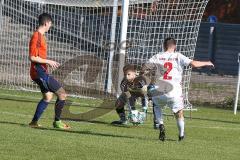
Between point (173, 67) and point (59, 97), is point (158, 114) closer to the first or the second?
point (173, 67)

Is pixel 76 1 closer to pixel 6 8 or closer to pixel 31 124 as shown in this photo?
pixel 6 8

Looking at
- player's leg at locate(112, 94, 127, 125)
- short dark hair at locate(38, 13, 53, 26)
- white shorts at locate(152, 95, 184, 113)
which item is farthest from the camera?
player's leg at locate(112, 94, 127, 125)

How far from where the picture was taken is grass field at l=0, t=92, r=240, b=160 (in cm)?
1044

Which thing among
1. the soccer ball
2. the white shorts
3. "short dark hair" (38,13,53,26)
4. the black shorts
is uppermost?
"short dark hair" (38,13,53,26)

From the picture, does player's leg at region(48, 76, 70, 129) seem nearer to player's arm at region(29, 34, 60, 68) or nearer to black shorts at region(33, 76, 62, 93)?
black shorts at region(33, 76, 62, 93)

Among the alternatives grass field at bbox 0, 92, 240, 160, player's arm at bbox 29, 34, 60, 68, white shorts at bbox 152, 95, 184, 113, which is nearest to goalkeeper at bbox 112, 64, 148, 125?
grass field at bbox 0, 92, 240, 160

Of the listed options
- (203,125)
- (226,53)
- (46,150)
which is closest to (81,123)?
(203,125)

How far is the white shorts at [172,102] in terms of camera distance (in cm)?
1281

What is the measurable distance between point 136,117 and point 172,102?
2.28 metres

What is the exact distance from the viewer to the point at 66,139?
38.8ft

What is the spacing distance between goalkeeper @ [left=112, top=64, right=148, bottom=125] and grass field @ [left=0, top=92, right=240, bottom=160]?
13.9 inches

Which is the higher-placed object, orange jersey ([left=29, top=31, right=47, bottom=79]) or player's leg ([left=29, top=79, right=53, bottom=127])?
orange jersey ([left=29, top=31, right=47, bottom=79])

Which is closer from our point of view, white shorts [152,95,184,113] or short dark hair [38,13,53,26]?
white shorts [152,95,184,113]

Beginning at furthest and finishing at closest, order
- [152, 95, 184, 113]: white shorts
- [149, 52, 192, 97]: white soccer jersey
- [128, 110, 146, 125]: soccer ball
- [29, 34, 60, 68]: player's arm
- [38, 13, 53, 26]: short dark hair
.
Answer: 1. [128, 110, 146, 125]: soccer ball
2. [38, 13, 53, 26]: short dark hair
3. [29, 34, 60, 68]: player's arm
4. [149, 52, 192, 97]: white soccer jersey
5. [152, 95, 184, 113]: white shorts
